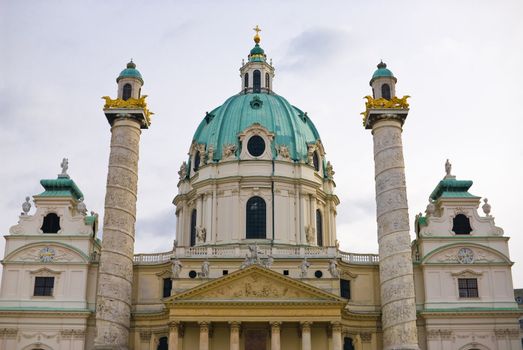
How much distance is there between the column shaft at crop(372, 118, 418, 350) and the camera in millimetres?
38781

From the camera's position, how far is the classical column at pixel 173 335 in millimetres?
41188

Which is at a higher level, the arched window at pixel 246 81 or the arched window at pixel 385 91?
the arched window at pixel 246 81

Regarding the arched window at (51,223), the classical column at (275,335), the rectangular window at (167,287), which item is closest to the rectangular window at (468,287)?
the classical column at (275,335)

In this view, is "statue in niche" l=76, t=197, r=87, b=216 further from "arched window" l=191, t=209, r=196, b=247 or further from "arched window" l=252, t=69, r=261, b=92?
"arched window" l=252, t=69, r=261, b=92

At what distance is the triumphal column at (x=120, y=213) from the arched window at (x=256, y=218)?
10043 mm

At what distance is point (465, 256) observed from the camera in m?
44.3

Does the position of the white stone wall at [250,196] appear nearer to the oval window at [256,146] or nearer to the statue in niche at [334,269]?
the oval window at [256,146]

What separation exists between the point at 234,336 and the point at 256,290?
296 cm

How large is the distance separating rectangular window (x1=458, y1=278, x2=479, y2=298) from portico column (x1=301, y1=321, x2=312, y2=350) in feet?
32.8

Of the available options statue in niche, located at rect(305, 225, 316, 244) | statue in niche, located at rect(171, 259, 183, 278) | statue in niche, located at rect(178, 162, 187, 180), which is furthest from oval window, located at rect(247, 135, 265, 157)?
statue in niche, located at rect(171, 259, 183, 278)

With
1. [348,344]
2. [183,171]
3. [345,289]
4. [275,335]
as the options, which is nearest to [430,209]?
[345,289]

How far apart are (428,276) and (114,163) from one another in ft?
67.3

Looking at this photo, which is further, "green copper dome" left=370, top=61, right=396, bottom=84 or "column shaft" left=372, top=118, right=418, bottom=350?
"green copper dome" left=370, top=61, right=396, bottom=84

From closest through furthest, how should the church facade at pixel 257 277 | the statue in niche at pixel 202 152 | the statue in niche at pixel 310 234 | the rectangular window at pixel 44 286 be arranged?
the church facade at pixel 257 277 → the rectangular window at pixel 44 286 → the statue in niche at pixel 310 234 → the statue in niche at pixel 202 152
